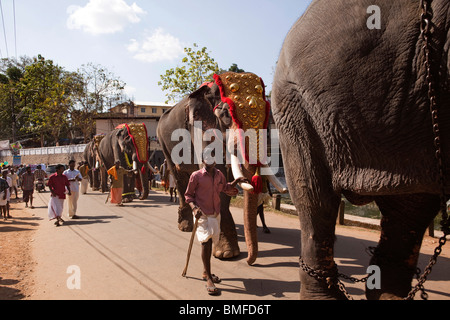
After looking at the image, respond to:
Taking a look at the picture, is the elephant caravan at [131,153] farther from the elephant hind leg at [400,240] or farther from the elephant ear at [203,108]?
the elephant hind leg at [400,240]

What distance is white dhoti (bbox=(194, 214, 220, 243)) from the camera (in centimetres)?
380

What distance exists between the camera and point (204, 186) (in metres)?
3.92

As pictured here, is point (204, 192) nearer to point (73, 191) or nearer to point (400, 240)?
point (400, 240)

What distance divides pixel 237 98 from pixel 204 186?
1272mm

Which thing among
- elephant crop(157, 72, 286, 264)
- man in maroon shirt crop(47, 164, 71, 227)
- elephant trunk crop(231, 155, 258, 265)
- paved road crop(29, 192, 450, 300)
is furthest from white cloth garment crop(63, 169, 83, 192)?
elephant trunk crop(231, 155, 258, 265)

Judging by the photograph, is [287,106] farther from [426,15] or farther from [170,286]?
[170,286]

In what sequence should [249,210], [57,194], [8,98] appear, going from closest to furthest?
[249,210] → [57,194] → [8,98]

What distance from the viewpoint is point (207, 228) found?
3832 mm

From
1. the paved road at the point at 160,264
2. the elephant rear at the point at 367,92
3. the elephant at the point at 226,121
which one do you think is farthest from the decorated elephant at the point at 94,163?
the elephant rear at the point at 367,92

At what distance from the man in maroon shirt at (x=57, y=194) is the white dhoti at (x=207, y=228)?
5296 mm

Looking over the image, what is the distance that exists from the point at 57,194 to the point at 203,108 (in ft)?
15.9

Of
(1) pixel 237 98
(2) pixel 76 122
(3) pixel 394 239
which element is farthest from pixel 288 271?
(2) pixel 76 122

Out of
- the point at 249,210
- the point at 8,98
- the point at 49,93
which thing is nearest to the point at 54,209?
the point at 249,210

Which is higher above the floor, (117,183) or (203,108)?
(203,108)
